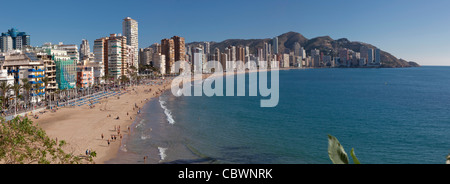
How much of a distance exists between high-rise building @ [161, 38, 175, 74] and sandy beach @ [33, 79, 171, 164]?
89.8m

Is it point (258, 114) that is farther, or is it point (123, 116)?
point (258, 114)

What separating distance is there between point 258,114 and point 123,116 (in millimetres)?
16535

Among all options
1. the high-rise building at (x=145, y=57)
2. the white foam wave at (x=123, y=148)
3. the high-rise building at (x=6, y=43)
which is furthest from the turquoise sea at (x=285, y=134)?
the high-rise building at (x=6, y=43)

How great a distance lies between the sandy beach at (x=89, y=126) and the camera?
20.8 metres

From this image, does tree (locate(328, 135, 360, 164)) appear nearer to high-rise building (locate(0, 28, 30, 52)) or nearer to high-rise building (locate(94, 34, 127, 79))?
high-rise building (locate(94, 34, 127, 79))

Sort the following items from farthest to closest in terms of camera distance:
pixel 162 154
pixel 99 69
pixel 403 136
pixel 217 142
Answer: pixel 99 69
pixel 403 136
pixel 217 142
pixel 162 154

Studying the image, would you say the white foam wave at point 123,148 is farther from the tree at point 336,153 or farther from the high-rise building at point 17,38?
the high-rise building at point 17,38

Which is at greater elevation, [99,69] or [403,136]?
[99,69]

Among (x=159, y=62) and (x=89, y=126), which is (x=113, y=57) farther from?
(x=89, y=126)
